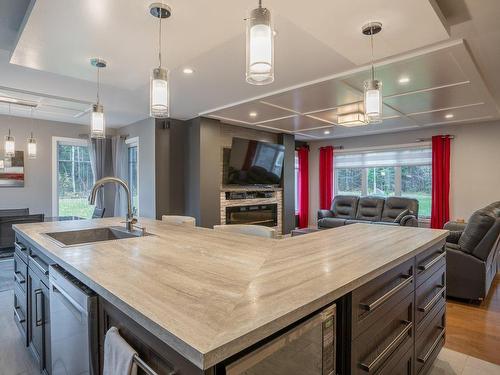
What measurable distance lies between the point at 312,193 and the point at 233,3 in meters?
7.02

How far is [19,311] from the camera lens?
8.20 feet

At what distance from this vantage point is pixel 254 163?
6.10 metres

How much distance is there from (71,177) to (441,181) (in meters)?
7.62

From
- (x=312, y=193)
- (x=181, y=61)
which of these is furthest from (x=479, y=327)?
(x=312, y=193)

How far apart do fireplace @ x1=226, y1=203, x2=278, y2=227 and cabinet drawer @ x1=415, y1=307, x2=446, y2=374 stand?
13.4 feet

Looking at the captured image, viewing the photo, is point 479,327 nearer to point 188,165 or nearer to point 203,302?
point 203,302

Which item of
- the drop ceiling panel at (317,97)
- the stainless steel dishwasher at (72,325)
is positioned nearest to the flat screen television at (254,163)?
the drop ceiling panel at (317,97)

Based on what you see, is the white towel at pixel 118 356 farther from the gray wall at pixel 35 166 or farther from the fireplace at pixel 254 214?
the gray wall at pixel 35 166

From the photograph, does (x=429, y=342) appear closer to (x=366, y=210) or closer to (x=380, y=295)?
(x=380, y=295)

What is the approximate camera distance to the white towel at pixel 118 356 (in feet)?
2.86

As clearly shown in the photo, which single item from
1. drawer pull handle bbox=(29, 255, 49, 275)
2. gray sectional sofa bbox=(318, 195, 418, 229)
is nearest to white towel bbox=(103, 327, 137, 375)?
drawer pull handle bbox=(29, 255, 49, 275)

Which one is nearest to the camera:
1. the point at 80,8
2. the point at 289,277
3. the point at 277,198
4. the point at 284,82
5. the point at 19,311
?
the point at 289,277

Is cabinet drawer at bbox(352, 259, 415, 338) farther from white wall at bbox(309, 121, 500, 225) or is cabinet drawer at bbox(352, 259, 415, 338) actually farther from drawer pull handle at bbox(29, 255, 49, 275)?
white wall at bbox(309, 121, 500, 225)

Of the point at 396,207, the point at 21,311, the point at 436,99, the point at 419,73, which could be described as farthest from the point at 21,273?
the point at 396,207
